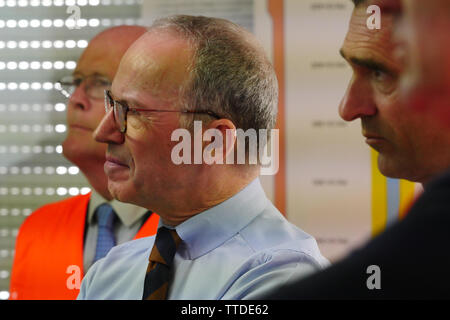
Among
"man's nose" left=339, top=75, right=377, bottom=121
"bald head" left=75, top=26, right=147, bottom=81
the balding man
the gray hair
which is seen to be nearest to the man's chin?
the gray hair

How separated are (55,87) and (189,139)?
0.63 meters

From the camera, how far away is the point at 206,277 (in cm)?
164

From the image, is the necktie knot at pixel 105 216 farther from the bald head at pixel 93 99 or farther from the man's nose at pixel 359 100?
the man's nose at pixel 359 100

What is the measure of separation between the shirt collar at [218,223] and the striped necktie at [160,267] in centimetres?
3

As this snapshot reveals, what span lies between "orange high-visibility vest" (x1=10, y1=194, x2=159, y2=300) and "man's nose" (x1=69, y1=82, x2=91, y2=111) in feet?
1.01

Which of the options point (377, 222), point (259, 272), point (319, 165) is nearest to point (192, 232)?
point (259, 272)

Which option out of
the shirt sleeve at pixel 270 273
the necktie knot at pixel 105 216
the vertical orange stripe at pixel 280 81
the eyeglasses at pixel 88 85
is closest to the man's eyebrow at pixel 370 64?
the vertical orange stripe at pixel 280 81

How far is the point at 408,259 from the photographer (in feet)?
1.91

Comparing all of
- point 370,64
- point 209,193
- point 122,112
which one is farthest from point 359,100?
point 122,112

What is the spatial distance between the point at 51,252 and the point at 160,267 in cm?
54

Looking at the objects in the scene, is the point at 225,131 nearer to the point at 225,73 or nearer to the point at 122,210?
the point at 225,73

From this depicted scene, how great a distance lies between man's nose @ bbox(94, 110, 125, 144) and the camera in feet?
5.69

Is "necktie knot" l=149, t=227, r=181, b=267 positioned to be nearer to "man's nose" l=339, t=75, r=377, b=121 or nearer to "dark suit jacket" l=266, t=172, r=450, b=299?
"man's nose" l=339, t=75, r=377, b=121
